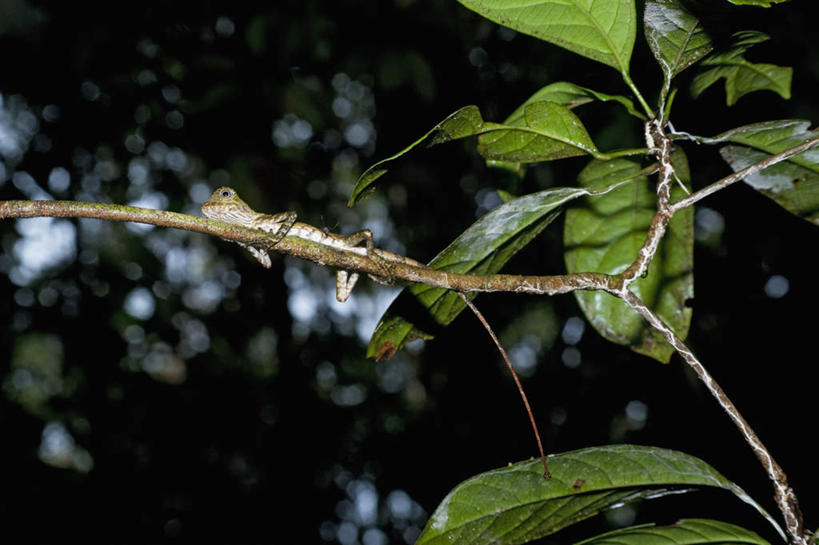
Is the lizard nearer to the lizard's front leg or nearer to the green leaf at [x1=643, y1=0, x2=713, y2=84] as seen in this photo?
the lizard's front leg

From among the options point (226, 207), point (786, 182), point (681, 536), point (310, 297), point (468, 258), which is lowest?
point (310, 297)

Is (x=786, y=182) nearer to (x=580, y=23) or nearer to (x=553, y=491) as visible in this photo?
(x=580, y=23)

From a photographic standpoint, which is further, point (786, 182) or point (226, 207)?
point (226, 207)

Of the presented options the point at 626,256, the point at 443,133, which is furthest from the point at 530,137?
the point at 626,256

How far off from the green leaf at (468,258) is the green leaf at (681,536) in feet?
2.23

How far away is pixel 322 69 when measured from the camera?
5504mm

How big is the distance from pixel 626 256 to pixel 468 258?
0.70 meters

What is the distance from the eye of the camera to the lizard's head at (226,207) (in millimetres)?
2299

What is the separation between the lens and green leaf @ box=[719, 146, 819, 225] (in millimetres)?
1660

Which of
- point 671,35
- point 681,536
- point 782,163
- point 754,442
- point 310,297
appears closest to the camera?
point 754,442

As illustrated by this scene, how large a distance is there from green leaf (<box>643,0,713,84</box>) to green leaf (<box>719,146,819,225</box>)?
0.39 metres

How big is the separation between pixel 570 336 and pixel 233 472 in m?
4.72

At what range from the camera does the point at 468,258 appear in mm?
1602

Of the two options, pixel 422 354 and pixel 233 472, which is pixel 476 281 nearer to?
pixel 233 472
